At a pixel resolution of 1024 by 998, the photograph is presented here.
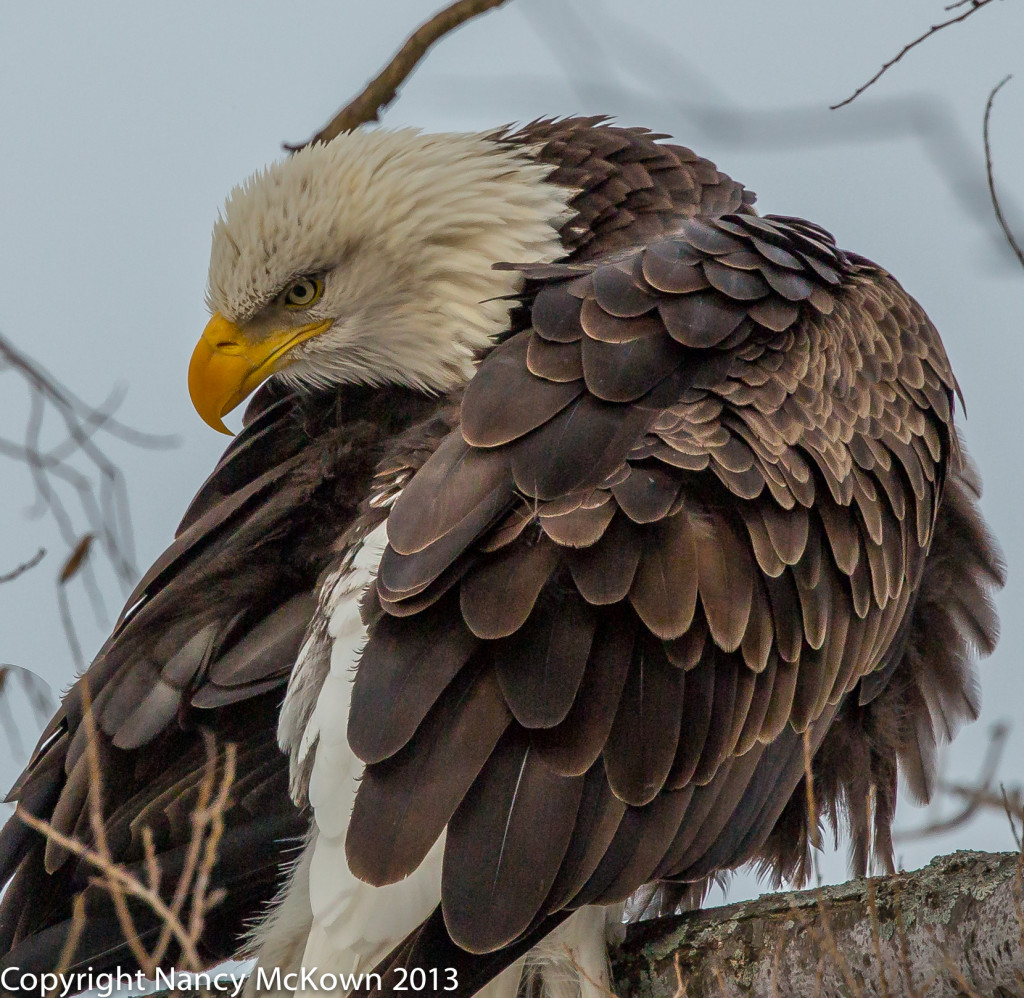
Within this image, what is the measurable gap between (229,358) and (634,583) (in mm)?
1518

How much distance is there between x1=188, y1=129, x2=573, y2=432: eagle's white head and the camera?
3.64m

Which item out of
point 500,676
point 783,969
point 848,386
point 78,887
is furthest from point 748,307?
point 78,887

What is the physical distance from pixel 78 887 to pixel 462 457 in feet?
4.07

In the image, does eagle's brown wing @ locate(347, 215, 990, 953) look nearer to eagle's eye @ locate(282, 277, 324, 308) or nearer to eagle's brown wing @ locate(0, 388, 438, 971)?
eagle's brown wing @ locate(0, 388, 438, 971)

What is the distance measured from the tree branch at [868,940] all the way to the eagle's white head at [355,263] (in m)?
1.49

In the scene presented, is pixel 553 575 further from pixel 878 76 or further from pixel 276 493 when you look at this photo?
pixel 878 76

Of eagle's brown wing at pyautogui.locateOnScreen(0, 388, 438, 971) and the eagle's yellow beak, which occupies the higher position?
the eagle's yellow beak

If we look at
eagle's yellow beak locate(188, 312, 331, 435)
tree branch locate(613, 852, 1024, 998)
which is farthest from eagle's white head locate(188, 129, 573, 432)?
tree branch locate(613, 852, 1024, 998)

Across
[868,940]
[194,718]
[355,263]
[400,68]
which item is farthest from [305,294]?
[868,940]

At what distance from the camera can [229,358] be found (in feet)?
12.2

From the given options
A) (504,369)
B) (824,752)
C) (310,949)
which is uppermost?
(504,369)

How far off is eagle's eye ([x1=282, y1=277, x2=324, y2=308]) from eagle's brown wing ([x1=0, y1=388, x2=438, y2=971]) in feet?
1.33

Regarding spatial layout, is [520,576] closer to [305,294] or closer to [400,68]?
[305,294]

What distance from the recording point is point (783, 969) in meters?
2.56
